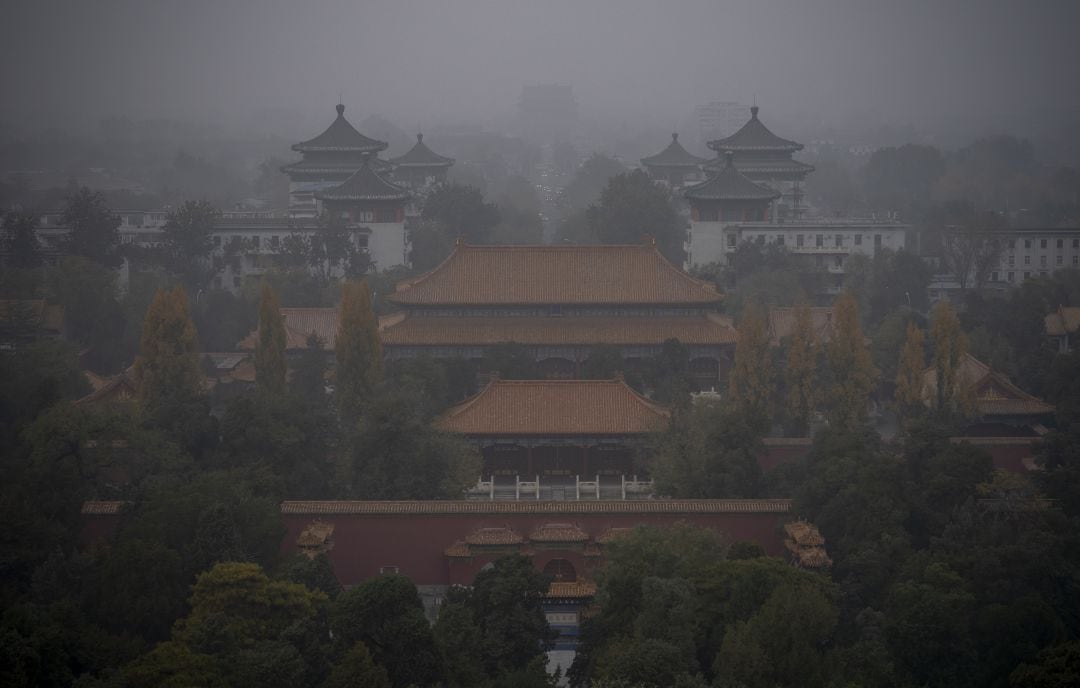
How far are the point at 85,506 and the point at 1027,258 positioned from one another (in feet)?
116

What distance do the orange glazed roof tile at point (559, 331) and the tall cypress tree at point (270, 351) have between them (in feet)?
9.03

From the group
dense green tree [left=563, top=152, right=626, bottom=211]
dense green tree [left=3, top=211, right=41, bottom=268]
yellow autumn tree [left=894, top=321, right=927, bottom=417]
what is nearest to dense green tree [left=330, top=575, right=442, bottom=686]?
yellow autumn tree [left=894, top=321, right=927, bottom=417]

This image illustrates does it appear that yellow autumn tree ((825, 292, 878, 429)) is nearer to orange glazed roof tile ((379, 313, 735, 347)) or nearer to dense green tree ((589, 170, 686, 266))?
orange glazed roof tile ((379, 313, 735, 347))

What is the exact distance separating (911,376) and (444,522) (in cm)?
1018

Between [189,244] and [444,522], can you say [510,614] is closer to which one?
[444,522]

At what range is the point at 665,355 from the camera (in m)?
32.6

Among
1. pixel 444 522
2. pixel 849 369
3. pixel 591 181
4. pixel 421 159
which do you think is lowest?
pixel 591 181

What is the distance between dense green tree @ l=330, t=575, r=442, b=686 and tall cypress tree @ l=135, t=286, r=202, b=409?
472 inches

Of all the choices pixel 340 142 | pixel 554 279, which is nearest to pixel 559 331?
pixel 554 279

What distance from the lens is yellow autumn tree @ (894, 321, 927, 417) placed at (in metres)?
30.1

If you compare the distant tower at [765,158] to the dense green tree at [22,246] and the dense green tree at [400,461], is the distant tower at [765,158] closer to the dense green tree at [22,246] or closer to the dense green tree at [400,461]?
the dense green tree at [22,246]

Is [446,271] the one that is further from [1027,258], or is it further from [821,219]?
[1027,258]

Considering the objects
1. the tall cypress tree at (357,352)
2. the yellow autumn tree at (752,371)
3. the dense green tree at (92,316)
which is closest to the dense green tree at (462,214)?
the dense green tree at (92,316)

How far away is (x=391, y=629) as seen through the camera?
18.7 m
